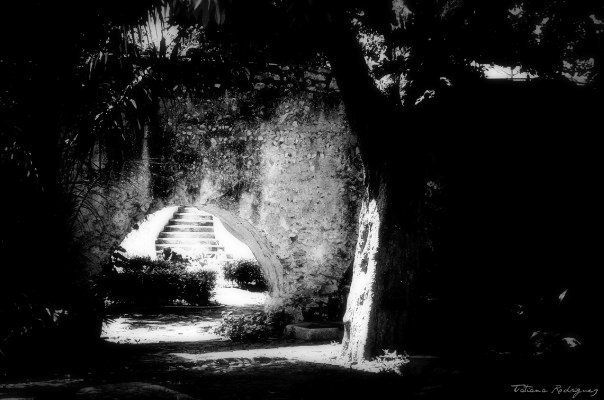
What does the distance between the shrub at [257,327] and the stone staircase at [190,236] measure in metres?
6.86

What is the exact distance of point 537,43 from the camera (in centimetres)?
471

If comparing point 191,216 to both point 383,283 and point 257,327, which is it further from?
point 383,283

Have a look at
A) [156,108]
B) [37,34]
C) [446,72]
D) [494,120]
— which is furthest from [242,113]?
[494,120]

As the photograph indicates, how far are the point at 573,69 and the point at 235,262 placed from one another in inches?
392

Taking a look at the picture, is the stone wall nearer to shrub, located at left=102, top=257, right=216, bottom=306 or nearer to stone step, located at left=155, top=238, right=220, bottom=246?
shrub, located at left=102, top=257, right=216, bottom=306

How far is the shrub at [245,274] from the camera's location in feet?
43.0

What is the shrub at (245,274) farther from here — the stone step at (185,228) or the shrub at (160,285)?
the shrub at (160,285)

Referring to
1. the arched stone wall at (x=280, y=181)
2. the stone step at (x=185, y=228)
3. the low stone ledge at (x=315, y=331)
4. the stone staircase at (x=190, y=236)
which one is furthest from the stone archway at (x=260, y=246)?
the stone step at (x=185, y=228)

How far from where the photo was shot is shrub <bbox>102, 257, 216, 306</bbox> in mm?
9266

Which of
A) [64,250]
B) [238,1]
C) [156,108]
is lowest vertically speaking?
[64,250]

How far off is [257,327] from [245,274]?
7052 mm

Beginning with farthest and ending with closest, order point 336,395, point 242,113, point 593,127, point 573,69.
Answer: point 242,113
point 593,127
point 573,69
point 336,395

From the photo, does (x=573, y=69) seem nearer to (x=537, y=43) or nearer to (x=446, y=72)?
(x=537, y=43)

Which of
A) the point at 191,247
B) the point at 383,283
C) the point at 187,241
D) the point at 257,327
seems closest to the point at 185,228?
the point at 187,241
